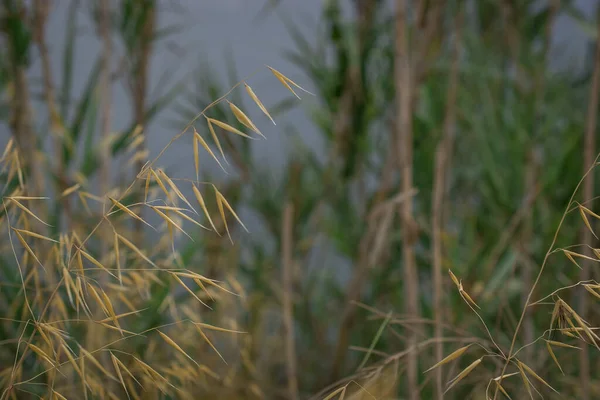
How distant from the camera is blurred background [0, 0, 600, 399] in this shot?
95cm

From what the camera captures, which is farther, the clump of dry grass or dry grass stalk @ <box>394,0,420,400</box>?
dry grass stalk @ <box>394,0,420,400</box>

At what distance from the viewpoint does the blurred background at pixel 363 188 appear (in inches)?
37.4

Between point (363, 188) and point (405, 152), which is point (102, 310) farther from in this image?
point (363, 188)

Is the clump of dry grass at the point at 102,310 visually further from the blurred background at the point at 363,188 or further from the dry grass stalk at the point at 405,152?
the dry grass stalk at the point at 405,152

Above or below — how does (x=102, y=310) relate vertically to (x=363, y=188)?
above

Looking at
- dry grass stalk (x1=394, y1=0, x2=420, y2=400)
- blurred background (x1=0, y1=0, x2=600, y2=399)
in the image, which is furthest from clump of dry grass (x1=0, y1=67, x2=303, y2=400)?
dry grass stalk (x1=394, y1=0, x2=420, y2=400)

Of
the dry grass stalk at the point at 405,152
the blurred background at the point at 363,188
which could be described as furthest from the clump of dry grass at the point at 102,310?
the dry grass stalk at the point at 405,152

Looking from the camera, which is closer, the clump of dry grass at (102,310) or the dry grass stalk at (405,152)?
the clump of dry grass at (102,310)

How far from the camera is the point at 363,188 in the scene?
4.68 ft

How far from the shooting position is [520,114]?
1.27m

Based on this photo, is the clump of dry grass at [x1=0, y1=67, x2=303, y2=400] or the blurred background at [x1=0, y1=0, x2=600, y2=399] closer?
the clump of dry grass at [x1=0, y1=67, x2=303, y2=400]

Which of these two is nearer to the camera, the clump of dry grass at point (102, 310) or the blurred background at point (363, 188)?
the clump of dry grass at point (102, 310)

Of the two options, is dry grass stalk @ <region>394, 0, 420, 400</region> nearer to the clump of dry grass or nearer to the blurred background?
the blurred background

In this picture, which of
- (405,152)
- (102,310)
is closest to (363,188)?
(405,152)
